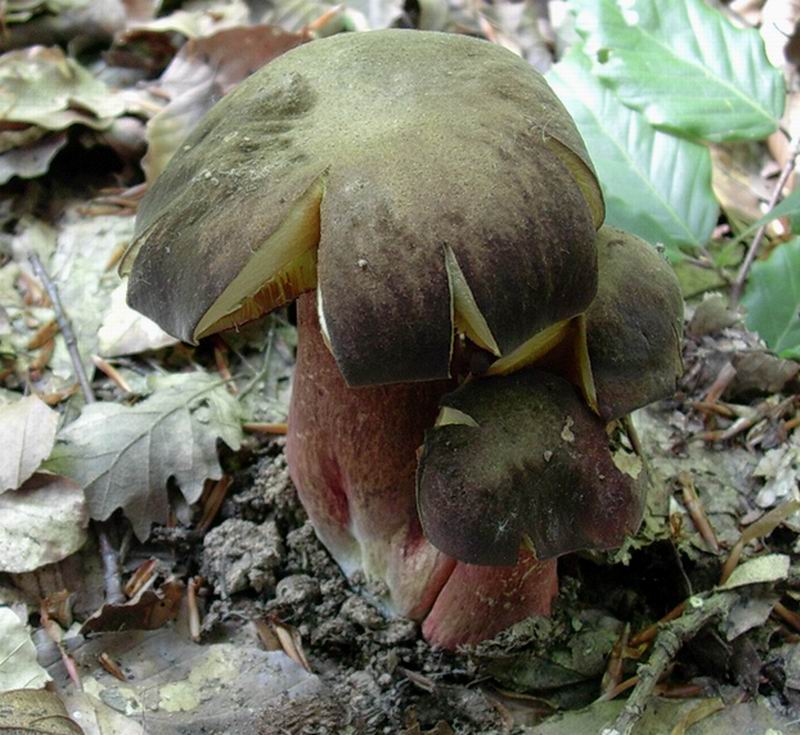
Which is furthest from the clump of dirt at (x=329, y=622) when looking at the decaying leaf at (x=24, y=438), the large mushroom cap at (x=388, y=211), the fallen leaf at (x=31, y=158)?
the fallen leaf at (x=31, y=158)

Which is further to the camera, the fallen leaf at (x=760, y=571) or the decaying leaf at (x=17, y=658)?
the fallen leaf at (x=760, y=571)

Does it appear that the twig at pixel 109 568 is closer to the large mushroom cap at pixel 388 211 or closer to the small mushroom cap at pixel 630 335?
the large mushroom cap at pixel 388 211

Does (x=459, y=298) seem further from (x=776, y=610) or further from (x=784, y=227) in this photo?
(x=784, y=227)

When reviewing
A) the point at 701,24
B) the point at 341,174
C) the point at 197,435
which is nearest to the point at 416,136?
the point at 341,174

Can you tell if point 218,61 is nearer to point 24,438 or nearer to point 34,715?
point 24,438

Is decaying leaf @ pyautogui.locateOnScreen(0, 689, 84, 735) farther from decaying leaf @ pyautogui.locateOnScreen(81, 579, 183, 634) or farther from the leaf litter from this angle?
decaying leaf @ pyautogui.locateOnScreen(81, 579, 183, 634)

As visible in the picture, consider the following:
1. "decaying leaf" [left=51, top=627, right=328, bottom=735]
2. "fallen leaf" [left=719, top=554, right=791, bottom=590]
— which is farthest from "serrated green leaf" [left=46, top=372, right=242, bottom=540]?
"fallen leaf" [left=719, top=554, right=791, bottom=590]

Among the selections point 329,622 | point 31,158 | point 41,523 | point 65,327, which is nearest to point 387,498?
point 329,622
